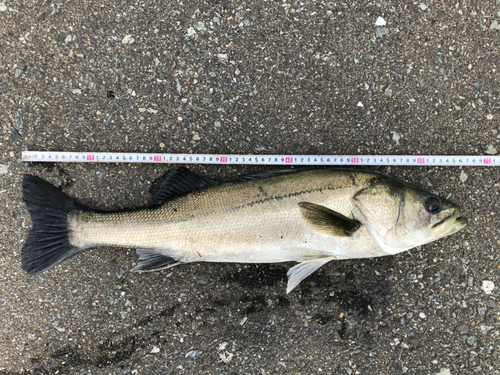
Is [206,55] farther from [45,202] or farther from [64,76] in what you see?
[45,202]

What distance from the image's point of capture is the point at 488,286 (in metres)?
3.55

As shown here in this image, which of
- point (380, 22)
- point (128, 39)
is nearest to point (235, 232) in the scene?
point (128, 39)

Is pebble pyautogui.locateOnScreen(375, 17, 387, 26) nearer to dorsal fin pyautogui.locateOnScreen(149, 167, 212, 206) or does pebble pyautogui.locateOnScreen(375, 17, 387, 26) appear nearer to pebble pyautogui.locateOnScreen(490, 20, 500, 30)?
pebble pyautogui.locateOnScreen(490, 20, 500, 30)

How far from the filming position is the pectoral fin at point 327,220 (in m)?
2.88

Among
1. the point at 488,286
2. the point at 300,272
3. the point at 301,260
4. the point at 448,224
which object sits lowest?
the point at 488,286

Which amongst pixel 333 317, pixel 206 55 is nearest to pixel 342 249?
pixel 333 317

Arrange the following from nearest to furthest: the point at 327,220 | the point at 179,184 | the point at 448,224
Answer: the point at 327,220 → the point at 448,224 → the point at 179,184

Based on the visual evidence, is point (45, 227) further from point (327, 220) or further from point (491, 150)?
point (491, 150)

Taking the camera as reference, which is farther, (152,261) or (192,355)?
(192,355)

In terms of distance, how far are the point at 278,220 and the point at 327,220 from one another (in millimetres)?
445

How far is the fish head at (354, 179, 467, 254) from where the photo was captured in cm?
296

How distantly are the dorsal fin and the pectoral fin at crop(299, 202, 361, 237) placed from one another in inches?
39.0

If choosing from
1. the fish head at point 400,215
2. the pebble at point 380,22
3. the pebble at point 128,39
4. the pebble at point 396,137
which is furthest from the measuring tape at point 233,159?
the pebble at point 380,22

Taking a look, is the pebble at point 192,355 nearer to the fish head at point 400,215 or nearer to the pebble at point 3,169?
the fish head at point 400,215
